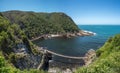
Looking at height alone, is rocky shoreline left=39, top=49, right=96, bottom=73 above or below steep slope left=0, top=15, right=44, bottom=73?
below

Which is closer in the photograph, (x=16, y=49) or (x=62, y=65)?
(x=16, y=49)

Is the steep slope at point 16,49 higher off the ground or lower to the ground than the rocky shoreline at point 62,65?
higher

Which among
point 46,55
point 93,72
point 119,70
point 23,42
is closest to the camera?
point 93,72

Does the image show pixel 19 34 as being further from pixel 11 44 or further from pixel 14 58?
pixel 14 58

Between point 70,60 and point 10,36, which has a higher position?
point 10,36

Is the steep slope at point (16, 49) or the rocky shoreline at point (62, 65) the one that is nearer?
the steep slope at point (16, 49)

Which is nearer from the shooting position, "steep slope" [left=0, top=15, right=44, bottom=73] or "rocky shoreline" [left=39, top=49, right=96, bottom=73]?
"steep slope" [left=0, top=15, right=44, bottom=73]

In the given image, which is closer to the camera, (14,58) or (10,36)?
(14,58)

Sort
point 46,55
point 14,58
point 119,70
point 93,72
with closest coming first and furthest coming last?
point 93,72, point 119,70, point 14,58, point 46,55

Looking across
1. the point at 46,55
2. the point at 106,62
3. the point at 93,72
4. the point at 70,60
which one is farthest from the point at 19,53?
the point at 93,72

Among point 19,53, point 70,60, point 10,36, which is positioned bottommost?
point 70,60

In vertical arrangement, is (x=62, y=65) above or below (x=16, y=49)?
below
